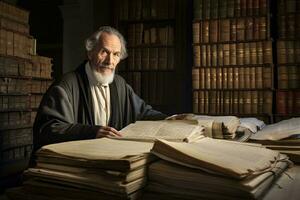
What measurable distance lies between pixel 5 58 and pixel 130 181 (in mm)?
4633

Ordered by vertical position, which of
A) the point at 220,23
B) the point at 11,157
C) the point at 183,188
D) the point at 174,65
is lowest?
the point at 11,157

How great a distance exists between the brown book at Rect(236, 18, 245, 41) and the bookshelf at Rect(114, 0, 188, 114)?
753 millimetres

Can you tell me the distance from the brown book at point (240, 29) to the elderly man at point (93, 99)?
2.03 metres

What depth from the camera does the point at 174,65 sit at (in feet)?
15.8

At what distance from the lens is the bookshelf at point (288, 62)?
417cm

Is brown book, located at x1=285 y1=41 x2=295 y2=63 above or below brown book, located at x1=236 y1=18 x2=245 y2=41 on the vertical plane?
below

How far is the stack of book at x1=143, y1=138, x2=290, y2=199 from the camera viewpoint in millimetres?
851

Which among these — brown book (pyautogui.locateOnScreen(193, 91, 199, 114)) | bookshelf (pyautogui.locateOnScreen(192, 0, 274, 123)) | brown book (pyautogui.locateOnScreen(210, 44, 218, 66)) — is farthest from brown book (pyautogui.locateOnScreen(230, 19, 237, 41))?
brown book (pyautogui.locateOnScreen(193, 91, 199, 114))

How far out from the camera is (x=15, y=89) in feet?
17.3

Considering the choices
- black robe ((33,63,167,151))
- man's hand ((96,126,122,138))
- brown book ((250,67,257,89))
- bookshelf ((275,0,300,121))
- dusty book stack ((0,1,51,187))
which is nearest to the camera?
man's hand ((96,126,122,138))

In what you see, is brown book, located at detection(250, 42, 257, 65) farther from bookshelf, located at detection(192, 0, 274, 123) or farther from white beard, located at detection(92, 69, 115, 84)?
white beard, located at detection(92, 69, 115, 84)

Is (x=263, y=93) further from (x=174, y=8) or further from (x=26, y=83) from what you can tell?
(x=26, y=83)

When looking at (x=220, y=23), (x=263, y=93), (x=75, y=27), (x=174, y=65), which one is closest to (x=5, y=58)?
(x=75, y=27)

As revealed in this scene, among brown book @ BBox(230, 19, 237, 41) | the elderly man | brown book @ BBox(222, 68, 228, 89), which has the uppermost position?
brown book @ BBox(230, 19, 237, 41)
